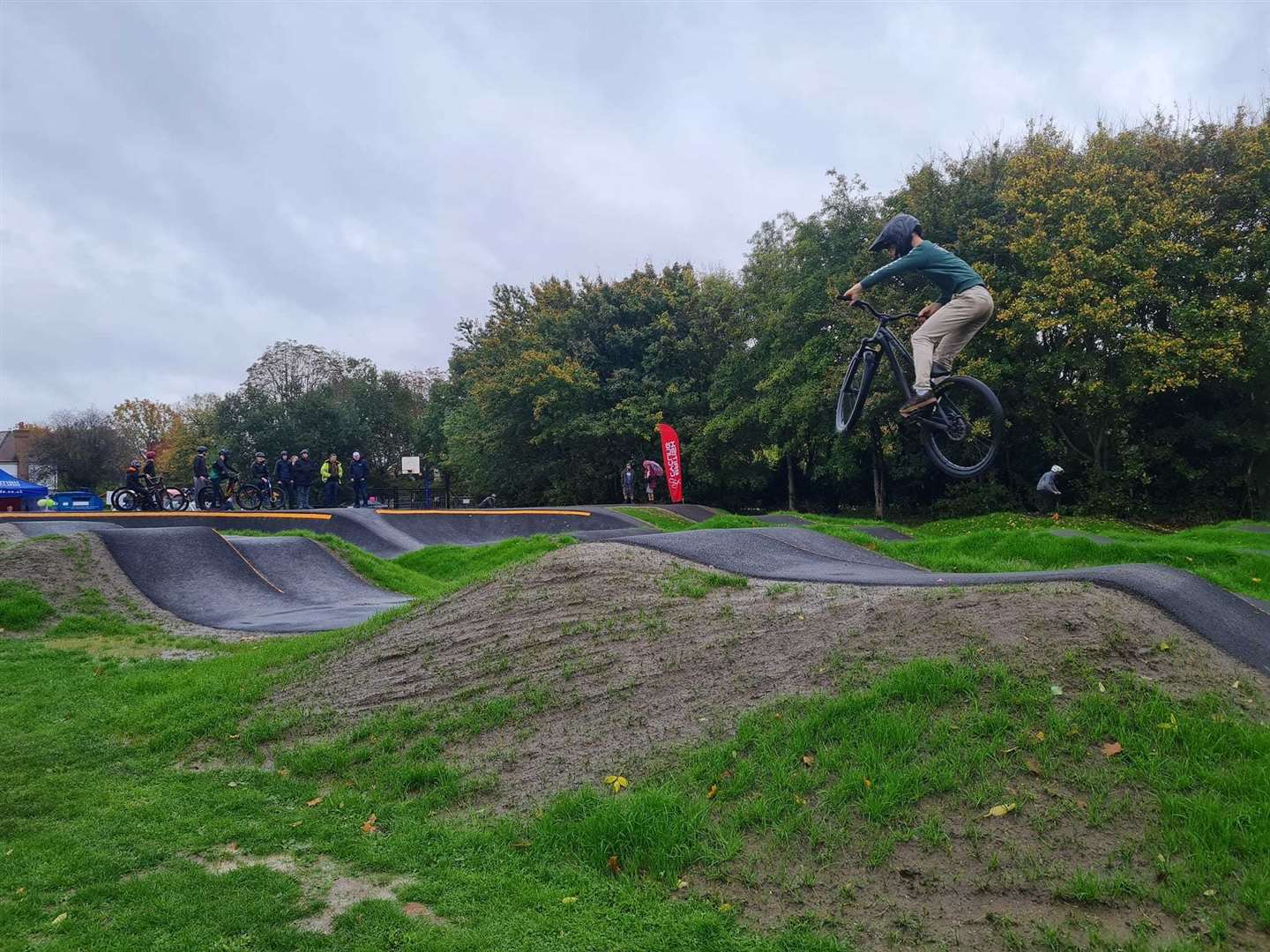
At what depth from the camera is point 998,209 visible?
77.3ft

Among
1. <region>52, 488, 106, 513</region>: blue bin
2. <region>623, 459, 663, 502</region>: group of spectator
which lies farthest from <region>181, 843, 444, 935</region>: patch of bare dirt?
<region>52, 488, 106, 513</region>: blue bin

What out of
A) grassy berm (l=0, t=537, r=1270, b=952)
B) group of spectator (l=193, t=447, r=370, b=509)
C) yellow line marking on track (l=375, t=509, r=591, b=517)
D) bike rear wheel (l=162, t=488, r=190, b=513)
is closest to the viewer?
grassy berm (l=0, t=537, r=1270, b=952)

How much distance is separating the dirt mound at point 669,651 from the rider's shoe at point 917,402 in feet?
5.61

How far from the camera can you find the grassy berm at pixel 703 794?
329 centimetres

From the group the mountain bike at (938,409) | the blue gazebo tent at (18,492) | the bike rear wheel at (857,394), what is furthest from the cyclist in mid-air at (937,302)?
the blue gazebo tent at (18,492)

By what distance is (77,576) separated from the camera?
12.9 metres

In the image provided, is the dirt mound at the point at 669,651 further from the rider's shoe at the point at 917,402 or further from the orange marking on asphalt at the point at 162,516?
the orange marking on asphalt at the point at 162,516

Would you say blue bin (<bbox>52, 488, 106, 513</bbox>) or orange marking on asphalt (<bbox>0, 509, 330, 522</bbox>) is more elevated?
blue bin (<bbox>52, 488, 106, 513</bbox>)

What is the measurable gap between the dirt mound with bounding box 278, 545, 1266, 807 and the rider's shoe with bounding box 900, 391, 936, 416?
5.61ft

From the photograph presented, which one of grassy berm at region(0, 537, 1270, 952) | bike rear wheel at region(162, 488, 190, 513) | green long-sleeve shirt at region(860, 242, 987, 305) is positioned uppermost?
green long-sleeve shirt at region(860, 242, 987, 305)

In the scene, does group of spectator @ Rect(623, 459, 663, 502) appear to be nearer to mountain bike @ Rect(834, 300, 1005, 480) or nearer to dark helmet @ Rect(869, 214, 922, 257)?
mountain bike @ Rect(834, 300, 1005, 480)

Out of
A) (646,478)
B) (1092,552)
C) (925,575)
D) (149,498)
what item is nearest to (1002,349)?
(1092,552)

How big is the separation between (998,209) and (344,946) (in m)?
25.6

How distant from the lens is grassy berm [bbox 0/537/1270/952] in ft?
10.8
